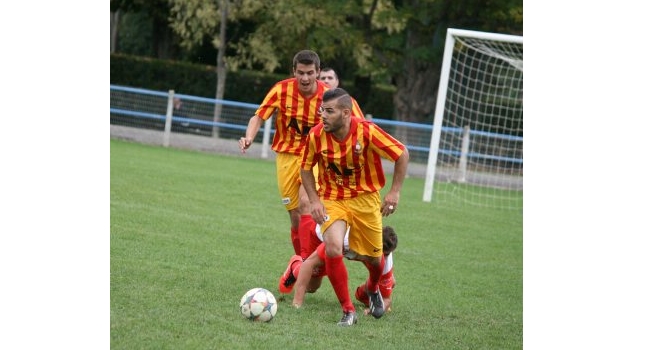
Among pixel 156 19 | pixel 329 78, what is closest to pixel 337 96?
pixel 329 78

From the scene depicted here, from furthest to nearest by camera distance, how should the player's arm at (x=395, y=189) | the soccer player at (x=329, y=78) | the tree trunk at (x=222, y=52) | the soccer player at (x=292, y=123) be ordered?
the tree trunk at (x=222, y=52), the soccer player at (x=329, y=78), the soccer player at (x=292, y=123), the player's arm at (x=395, y=189)

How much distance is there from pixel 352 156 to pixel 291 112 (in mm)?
1528

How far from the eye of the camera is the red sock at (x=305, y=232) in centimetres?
794

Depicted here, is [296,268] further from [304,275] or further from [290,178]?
[290,178]

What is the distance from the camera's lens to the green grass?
6.16m

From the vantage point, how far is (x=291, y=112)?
8312mm

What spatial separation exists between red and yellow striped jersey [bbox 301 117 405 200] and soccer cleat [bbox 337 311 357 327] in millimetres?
805

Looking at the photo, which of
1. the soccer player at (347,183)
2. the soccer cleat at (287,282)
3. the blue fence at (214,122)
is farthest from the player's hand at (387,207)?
the blue fence at (214,122)

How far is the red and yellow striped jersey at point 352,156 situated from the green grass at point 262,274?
90 cm

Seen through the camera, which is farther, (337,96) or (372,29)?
(372,29)

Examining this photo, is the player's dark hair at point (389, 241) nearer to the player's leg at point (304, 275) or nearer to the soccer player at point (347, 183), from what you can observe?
the soccer player at point (347, 183)
